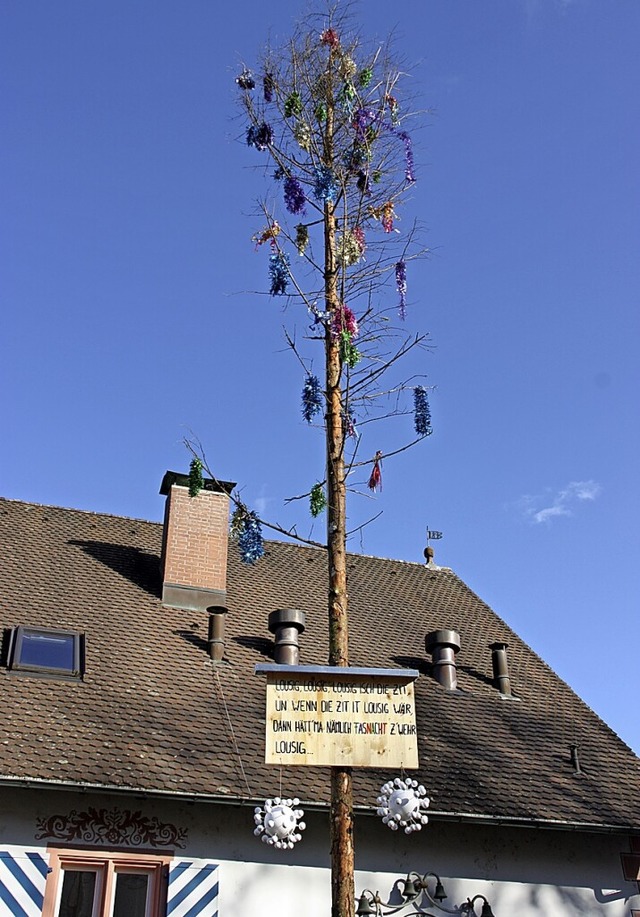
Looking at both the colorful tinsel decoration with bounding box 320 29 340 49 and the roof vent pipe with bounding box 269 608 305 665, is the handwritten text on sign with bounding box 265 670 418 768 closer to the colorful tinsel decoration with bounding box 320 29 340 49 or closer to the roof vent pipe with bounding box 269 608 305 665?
the colorful tinsel decoration with bounding box 320 29 340 49

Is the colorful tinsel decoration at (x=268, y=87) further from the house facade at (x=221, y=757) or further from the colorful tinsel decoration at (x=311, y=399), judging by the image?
the house facade at (x=221, y=757)

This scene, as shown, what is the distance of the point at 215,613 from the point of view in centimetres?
1316

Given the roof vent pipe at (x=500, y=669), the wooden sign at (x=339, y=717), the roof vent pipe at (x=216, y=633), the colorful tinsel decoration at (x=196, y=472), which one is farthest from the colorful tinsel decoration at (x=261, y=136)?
the roof vent pipe at (x=500, y=669)

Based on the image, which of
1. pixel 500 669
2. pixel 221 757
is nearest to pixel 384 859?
pixel 221 757

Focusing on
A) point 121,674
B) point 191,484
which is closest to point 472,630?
point 121,674

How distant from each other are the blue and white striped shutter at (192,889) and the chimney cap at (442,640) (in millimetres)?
4677

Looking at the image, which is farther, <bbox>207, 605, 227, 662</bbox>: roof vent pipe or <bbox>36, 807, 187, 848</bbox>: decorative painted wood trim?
<bbox>207, 605, 227, 662</bbox>: roof vent pipe

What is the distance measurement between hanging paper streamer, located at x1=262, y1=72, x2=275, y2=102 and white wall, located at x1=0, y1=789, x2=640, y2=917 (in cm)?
666

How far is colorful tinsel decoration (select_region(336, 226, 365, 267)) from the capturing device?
8.02m

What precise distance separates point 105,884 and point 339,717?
5.10 meters

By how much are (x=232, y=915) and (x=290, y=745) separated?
5.01 metres

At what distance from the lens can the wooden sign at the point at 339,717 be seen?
592cm

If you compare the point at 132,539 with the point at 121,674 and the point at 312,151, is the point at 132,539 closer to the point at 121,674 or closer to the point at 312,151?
the point at 121,674

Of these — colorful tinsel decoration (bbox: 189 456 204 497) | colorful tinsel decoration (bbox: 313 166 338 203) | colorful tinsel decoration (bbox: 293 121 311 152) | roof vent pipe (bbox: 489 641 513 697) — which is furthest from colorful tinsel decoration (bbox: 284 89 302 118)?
roof vent pipe (bbox: 489 641 513 697)
